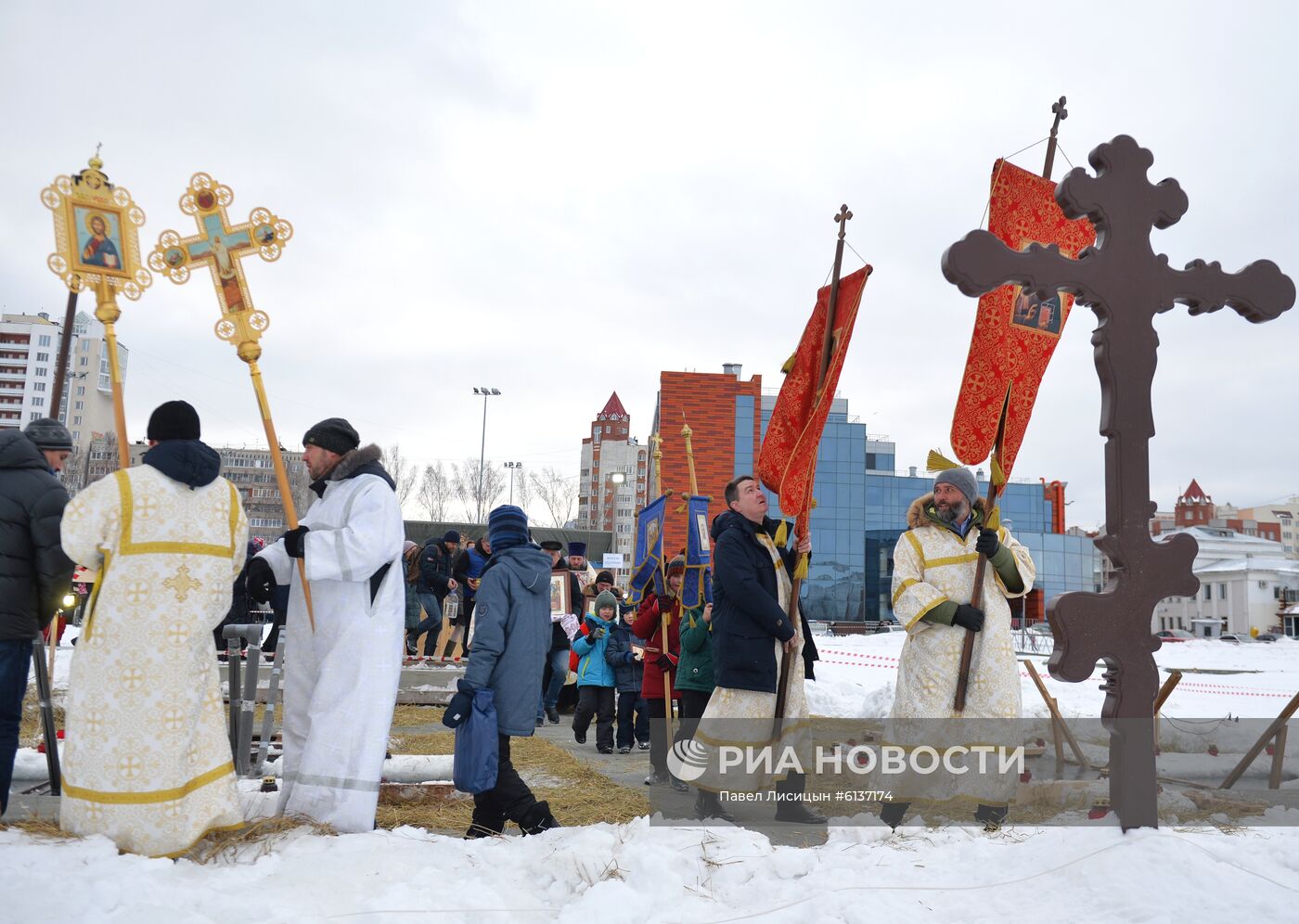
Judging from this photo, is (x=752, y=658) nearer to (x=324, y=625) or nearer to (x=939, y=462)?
(x=939, y=462)

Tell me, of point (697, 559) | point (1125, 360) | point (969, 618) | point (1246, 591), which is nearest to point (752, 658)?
point (969, 618)

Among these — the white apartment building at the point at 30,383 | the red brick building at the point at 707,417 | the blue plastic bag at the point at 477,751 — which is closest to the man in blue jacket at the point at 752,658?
the blue plastic bag at the point at 477,751

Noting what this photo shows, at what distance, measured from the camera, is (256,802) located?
4.50m

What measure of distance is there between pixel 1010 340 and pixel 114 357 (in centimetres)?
420

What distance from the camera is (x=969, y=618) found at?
16.2 ft

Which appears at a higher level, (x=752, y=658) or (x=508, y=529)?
(x=508, y=529)

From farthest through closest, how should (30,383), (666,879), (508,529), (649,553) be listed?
(30,383)
(649,553)
(508,529)
(666,879)

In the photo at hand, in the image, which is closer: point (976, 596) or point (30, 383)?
point (976, 596)

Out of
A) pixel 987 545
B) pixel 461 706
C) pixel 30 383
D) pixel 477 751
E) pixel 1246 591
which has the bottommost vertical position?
pixel 1246 591

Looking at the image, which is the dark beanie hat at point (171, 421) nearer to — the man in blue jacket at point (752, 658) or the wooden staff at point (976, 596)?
the man in blue jacket at point (752, 658)

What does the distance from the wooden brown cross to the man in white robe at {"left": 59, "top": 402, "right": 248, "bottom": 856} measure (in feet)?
10.6

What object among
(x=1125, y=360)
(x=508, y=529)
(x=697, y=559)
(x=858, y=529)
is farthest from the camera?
(x=858, y=529)

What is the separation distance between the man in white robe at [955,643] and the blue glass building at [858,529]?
1955 inches

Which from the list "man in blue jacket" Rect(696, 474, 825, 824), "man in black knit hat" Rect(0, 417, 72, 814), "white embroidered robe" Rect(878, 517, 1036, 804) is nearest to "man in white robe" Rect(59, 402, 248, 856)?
"man in black knit hat" Rect(0, 417, 72, 814)
